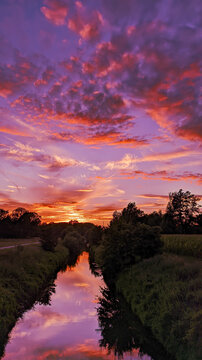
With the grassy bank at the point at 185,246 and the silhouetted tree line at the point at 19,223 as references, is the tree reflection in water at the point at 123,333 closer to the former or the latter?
the grassy bank at the point at 185,246

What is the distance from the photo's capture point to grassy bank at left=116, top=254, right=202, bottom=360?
44.1 ft

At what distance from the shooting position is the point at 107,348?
1648 centimetres

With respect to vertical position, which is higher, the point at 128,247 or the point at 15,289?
the point at 128,247

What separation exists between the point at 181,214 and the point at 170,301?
72.9 m

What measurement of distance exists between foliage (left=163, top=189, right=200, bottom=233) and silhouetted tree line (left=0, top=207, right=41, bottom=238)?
200 ft

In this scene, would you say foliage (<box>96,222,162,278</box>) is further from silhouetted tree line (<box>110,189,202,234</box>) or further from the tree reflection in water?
silhouetted tree line (<box>110,189,202,234</box>)

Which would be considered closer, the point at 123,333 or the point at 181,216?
the point at 123,333

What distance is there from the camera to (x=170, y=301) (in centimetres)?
1750

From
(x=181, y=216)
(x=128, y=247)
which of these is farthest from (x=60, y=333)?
(x=181, y=216)

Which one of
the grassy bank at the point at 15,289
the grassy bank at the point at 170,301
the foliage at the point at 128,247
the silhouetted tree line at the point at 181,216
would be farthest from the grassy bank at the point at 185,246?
the silhouetted tree line at the point at 181,216

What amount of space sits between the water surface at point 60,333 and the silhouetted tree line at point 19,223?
87270mm

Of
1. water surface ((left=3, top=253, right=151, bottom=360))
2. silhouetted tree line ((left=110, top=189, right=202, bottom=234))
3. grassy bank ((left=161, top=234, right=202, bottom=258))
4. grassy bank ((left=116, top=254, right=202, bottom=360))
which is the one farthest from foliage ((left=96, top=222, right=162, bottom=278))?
silhouetted tree line ((left=110, top=189, right=202, bottom=234))

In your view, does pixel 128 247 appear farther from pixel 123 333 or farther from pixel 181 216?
pixel 181 216

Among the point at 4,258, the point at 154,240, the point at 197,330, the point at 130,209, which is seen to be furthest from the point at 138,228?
the point at 130,209
